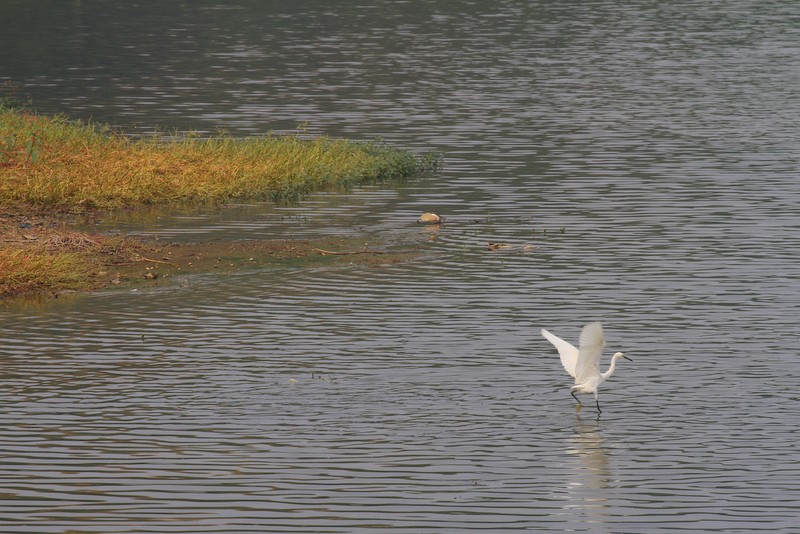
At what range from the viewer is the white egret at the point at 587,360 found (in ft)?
46.8

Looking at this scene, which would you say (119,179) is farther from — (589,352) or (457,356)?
(589,352)

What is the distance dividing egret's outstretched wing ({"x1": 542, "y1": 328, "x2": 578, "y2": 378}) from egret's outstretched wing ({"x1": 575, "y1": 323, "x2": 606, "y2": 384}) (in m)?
0.22

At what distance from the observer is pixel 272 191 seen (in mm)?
28656

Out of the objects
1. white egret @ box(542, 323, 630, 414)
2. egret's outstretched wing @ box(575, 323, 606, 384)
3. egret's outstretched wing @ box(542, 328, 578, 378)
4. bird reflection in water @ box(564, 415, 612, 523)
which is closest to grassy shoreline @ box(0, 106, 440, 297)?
egret's outstretched wing @ box(542, 328, 578, 378)

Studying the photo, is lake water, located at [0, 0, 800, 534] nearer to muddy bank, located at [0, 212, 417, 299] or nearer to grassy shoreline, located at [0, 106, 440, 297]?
muddy bank, located at [0, 212, 417, 299]

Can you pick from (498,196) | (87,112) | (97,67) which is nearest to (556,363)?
(498,196)

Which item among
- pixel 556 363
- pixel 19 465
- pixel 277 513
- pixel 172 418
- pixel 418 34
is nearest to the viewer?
pixel 277 513

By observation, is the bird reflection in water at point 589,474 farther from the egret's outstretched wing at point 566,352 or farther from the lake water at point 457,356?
the egret's outstretched wing at point 566,352

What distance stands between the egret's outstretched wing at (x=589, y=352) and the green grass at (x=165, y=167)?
43.5 feet

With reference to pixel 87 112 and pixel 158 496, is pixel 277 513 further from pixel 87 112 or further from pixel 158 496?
pixel 87 112

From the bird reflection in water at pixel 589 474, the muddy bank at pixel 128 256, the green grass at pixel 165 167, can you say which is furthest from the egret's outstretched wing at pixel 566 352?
the green grass at pixel 165 167

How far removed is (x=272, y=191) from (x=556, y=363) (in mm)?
12358

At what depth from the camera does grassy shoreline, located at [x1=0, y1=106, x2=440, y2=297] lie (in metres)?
21.5

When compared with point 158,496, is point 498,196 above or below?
below
